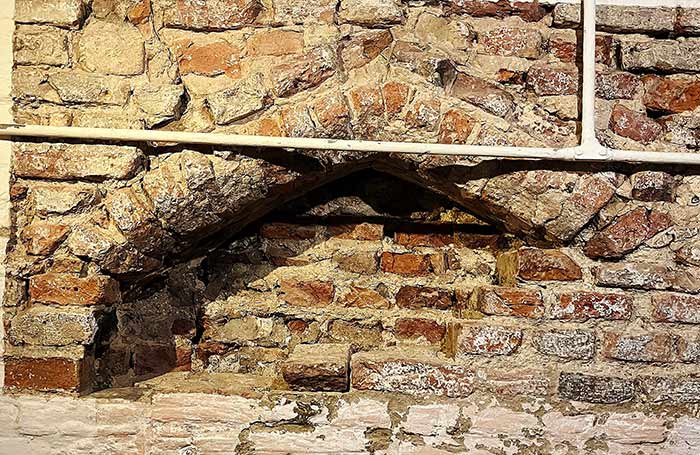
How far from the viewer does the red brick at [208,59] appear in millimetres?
1977

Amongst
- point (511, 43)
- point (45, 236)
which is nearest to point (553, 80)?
point (511, 43)

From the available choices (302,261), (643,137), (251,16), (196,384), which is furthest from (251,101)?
(643,137)

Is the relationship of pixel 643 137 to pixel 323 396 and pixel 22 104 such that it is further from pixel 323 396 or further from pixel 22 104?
pixel 22 104

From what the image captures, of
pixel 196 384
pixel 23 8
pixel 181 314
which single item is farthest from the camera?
pixel 181 314

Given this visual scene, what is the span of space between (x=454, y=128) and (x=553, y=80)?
30cm

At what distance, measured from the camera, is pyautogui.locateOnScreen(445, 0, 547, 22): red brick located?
2033 mm

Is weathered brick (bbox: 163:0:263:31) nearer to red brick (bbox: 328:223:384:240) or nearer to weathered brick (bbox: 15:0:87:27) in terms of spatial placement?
weathered brick (bbox: 15:0:87:27)

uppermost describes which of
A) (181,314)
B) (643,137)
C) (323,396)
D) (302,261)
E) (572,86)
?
(572,86)

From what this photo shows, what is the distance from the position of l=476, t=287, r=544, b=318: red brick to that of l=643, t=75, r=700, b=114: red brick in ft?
1.89

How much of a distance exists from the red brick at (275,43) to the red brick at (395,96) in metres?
0.24

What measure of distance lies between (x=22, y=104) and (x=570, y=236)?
141 cm

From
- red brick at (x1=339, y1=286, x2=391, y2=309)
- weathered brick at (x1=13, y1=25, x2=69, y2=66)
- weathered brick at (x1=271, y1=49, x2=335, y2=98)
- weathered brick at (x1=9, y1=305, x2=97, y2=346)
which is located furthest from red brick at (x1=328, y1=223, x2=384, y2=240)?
weathered brick at (x1=13, y1=25, x2=69, y2=66)

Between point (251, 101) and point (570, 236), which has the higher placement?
point (251, 101)

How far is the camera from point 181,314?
89.4 inches
